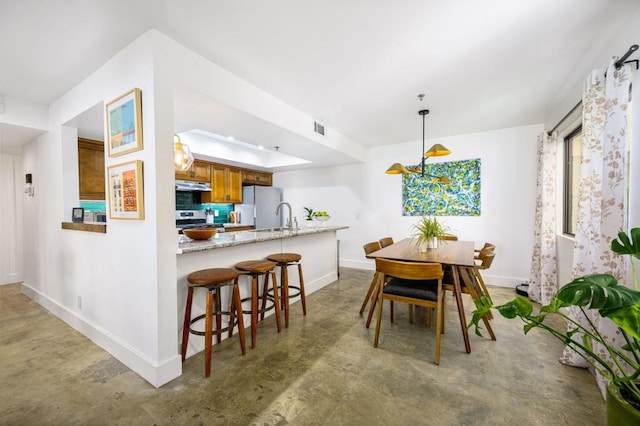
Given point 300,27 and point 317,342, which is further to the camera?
point 317,342

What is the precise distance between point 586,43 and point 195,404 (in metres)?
3.87

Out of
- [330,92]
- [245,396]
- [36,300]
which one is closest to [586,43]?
[330,92]

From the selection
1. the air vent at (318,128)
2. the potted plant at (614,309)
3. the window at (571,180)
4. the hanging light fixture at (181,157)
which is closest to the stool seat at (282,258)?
the hanging light fixture at (181,157)

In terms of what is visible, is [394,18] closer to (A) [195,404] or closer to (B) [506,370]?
(B) [506,370]

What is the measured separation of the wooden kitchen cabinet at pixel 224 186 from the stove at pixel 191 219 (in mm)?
307

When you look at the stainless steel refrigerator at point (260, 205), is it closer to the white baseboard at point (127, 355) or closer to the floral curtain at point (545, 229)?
the white baseboard at point (127, 355)

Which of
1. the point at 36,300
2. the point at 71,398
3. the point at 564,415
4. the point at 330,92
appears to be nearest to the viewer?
the point at 564,415

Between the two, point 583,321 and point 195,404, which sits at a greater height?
point 583,321

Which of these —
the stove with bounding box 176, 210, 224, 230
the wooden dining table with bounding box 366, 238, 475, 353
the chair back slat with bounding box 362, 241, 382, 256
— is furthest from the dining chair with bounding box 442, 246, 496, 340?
the stove with bounding box 176, 210, 224, 230

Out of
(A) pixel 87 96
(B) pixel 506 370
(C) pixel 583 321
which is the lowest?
(B) pixel 506 370

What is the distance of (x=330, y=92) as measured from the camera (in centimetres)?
280

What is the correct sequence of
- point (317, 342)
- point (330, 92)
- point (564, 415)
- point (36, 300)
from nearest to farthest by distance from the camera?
point (564, 415)
point (317, 342)
point (330, 92)
point (36, 300)

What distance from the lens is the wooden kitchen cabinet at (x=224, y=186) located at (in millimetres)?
5125

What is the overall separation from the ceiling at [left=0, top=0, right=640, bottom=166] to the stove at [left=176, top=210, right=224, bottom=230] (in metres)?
2.22
